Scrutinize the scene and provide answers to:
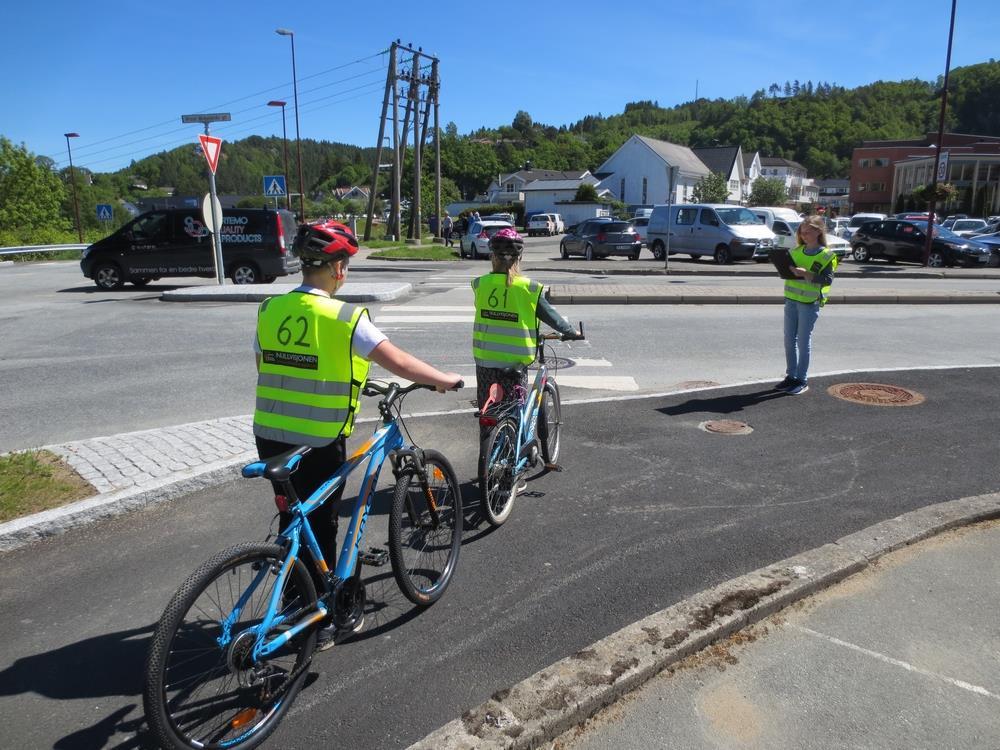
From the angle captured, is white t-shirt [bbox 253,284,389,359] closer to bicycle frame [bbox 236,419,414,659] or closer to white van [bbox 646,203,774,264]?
bicycle frame [bbox 236,419,414,659]

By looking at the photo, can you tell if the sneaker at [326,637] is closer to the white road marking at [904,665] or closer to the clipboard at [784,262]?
the white road marking at [904,665]

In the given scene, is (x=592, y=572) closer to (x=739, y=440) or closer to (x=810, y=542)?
(x=810, y=542)

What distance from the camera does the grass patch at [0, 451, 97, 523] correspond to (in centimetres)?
463

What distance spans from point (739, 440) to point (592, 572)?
112 inches

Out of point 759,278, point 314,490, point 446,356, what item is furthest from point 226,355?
point 759,278

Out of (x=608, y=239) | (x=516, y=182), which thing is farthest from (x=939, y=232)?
(x=516, y=182)

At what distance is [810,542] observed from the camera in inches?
175

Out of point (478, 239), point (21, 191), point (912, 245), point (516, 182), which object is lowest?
point (912, 245)

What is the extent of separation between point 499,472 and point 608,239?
25557 mm

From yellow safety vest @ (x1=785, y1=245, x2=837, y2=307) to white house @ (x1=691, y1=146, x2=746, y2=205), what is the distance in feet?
289

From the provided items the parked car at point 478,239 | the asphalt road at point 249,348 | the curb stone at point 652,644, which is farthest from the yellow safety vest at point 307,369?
the parked car at point 478,239

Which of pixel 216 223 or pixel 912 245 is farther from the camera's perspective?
pixel 912 245

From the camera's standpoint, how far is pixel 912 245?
26.0 m

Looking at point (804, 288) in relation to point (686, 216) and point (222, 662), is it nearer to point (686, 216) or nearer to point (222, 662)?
point (222, 662)
